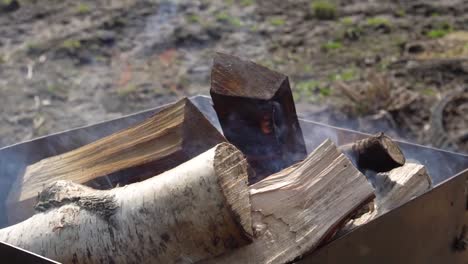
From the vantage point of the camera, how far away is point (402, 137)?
3.68 metres

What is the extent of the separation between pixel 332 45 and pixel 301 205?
3488 mm

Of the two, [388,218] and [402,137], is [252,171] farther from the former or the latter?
[402,137]

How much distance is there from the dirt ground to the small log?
173cm

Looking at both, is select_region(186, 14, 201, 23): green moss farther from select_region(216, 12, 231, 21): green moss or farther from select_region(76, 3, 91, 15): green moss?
select_region(76, 3, 91, 15): green moss

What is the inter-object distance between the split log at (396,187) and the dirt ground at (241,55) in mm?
1749

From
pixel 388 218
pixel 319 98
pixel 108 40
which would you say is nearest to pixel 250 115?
pixel 388 218

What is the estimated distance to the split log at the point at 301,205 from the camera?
152 cm

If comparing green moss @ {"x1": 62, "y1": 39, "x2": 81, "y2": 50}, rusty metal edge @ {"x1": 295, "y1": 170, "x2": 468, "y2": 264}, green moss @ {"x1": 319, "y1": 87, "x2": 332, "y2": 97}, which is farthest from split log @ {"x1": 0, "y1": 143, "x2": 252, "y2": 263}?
green moss @ {"x1": 62, "y1": 39, "x2": 81, "y2": 50}

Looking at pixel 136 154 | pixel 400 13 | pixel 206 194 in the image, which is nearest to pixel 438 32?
pixel 400 13

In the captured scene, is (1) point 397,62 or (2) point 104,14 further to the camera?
(2) point 104,14

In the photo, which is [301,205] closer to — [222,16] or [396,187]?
[396,187]

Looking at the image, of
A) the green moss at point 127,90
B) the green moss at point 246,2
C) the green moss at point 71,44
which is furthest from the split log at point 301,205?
the green moss at point 246,2

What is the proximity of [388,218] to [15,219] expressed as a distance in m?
0.97

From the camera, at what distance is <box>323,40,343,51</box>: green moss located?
489cm
